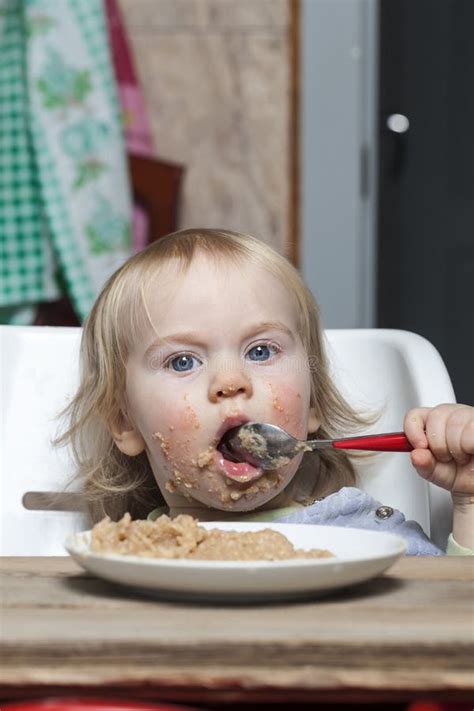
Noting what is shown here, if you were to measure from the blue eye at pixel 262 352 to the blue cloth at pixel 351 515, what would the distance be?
0.16 m

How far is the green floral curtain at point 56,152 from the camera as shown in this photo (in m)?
1.91

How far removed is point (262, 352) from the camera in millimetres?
1068

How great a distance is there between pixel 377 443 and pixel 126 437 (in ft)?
1.11

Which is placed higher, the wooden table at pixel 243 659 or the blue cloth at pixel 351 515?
the wooden table at pixel 243 659

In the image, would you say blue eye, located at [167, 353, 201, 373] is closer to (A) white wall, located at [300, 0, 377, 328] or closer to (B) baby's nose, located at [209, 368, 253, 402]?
(B) baby's nose, located at [209, 368, 253, 402]

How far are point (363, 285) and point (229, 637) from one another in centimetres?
217

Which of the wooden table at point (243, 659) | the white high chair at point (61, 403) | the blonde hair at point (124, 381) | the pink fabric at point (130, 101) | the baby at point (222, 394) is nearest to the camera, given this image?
the wooden table at point (243, 659)

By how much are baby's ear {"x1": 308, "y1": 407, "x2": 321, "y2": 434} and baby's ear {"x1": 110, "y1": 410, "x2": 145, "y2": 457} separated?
0.57ft

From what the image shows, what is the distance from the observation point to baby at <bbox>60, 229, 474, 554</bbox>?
1.01 metres

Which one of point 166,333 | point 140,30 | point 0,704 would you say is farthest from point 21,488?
point 140,30

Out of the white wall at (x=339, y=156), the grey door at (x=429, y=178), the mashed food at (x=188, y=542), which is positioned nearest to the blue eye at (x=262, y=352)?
the mashed food at (x=188, y=542)

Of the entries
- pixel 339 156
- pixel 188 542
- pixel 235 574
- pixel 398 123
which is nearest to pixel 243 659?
pixel 235 574

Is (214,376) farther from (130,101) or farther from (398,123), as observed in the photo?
(398,123)

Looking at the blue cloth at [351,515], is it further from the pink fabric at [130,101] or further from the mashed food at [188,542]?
the pink fabric at [130,101]
